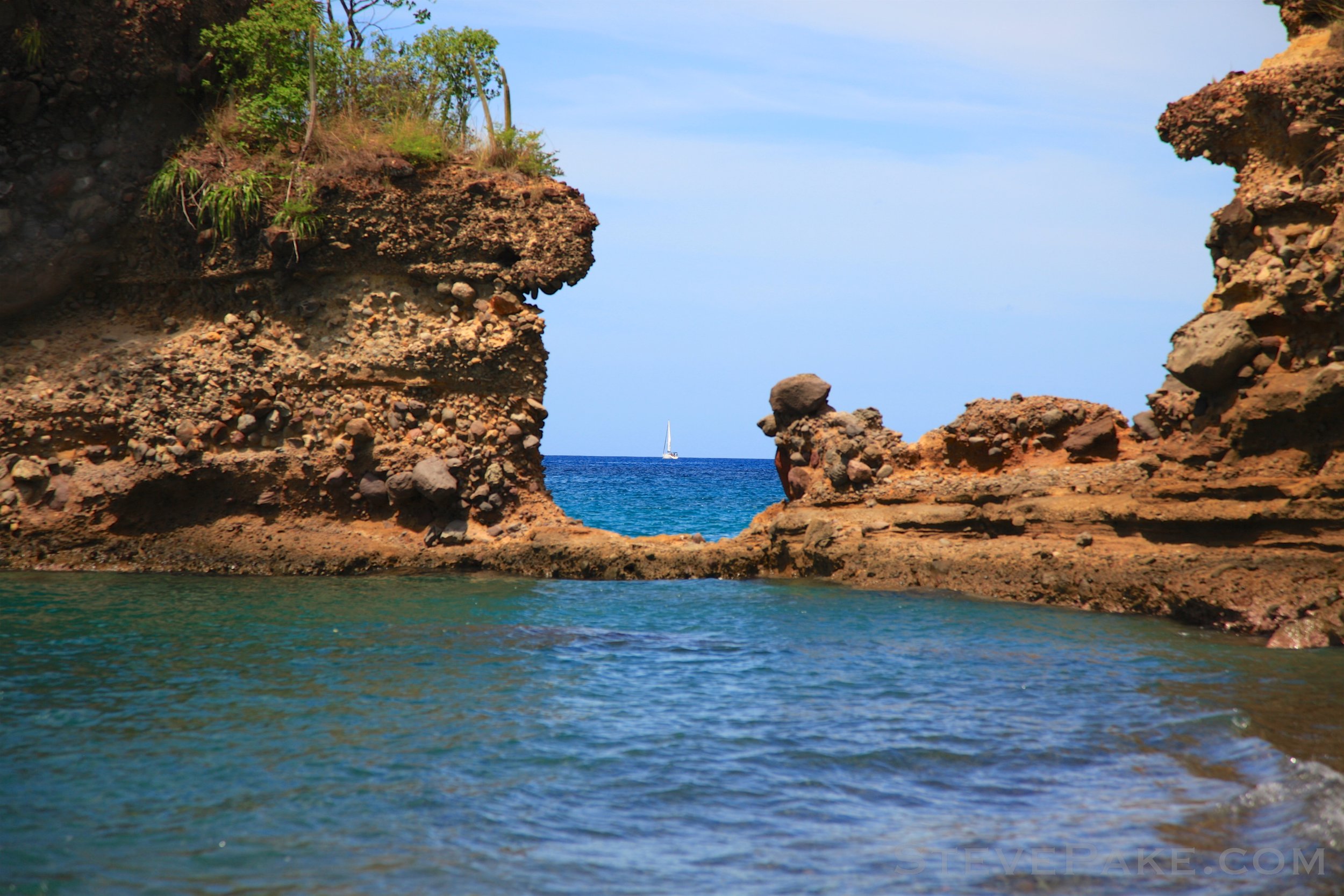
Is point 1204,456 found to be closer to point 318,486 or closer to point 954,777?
point 954,777

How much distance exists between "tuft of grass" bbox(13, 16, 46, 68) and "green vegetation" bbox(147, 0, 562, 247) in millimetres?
2071

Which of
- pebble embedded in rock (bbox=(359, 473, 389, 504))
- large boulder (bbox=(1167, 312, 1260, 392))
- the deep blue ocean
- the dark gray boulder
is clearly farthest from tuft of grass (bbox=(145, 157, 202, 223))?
large boulder (bbox=(1167, 312, 1260, 392))

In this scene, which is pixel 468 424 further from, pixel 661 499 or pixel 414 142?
pixel 661 499

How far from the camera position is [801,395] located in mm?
15094

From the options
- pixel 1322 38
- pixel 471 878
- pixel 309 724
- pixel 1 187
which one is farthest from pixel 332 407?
pixel 1322 38

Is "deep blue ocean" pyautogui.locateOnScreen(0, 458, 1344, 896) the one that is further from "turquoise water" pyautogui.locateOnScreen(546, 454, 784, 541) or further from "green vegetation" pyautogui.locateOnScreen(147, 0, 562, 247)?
"turquoise water" pyautogui.locateOnScreen(546, 454, 784, 541)

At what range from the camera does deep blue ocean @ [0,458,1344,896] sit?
4.55 m

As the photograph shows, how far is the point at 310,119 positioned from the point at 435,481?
5904 millimetres

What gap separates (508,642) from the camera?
9.39 metres

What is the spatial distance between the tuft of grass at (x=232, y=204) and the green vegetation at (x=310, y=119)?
2 centimetres

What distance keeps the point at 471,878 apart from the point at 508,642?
5006 mm

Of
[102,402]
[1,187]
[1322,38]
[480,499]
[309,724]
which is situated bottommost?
[309,724]

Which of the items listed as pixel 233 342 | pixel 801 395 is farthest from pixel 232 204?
pixel 801 395

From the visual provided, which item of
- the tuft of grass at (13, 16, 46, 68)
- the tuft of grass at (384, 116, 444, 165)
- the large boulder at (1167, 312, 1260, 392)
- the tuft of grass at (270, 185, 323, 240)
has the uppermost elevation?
the tuft of grass at (13, 16, 46, 68)
